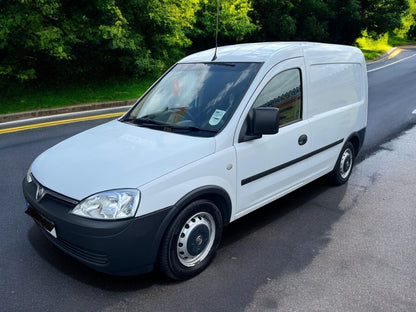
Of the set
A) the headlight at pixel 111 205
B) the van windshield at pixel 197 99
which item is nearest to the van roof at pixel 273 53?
the van windshield at pixel 197 99

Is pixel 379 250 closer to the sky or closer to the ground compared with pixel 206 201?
closer to the ground

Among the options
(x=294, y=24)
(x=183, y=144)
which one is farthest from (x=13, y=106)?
(x=294, y=24)

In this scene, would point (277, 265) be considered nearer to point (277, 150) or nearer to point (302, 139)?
point (277, 150)

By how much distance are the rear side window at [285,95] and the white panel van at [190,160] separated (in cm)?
2

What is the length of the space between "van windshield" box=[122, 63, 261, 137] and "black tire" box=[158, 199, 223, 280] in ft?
2.35

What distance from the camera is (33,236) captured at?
153 inches

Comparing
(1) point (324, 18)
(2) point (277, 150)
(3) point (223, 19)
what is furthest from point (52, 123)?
(1) point (324, 18)

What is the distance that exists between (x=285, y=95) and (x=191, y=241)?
1856 millimetres

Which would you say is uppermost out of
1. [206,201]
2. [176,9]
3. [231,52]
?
[176,9]

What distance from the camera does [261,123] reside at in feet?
11.1

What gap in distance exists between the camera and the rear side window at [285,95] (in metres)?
3.77

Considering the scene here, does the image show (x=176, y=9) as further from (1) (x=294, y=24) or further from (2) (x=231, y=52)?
(1) (x=294, y=24)

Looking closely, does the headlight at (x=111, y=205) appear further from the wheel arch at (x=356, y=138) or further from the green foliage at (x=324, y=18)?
the green foliage at (x=324, y=18)

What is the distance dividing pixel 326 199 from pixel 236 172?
2.11m
